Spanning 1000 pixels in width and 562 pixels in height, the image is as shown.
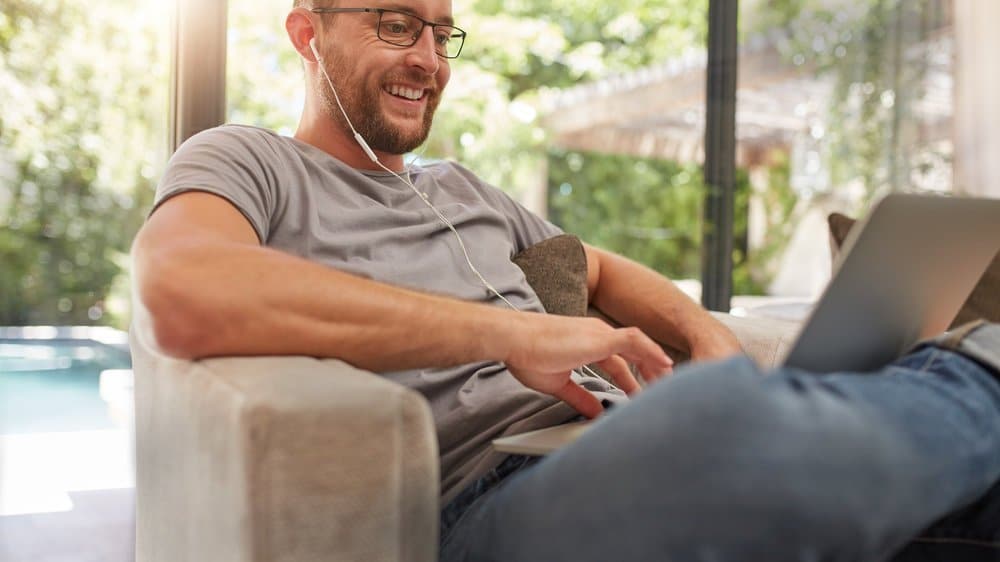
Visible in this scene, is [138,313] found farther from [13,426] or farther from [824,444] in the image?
[13,426]

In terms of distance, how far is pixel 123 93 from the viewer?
2566mm

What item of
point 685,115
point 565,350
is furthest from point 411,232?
point 685,115

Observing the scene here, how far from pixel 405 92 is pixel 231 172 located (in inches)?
19.6

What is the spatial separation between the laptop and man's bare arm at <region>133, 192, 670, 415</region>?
11 cm

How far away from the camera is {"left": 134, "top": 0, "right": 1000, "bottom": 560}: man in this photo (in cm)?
81

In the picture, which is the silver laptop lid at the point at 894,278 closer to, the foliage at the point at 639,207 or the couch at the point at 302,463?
the couch at the point at 302,463

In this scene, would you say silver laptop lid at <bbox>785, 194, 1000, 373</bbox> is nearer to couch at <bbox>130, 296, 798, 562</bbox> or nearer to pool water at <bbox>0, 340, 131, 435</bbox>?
couch at <bbox>130, 296, 798, 562</bbox>

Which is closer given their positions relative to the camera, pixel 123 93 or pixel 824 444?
pixel 824 444

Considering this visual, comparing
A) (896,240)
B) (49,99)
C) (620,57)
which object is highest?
(620,57)

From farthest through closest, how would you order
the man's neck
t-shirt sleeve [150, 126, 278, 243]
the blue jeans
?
the man's neck → t-shirt sleeve [150, 126, 278, 243] → the blue jeans

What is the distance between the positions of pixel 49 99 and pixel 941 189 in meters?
3.71

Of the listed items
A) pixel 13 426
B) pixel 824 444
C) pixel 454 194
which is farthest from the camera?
pixel 13 426

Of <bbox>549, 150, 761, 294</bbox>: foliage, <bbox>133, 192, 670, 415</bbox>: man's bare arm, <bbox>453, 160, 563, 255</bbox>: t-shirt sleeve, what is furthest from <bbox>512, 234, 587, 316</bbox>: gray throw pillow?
<bbox>549, 150, 761, 294</bbox>: foliage

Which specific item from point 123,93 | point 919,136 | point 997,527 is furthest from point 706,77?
point 997,527
